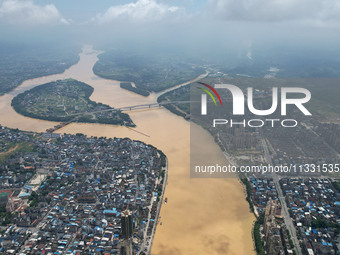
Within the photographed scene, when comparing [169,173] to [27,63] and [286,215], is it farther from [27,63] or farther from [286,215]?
[27,63]

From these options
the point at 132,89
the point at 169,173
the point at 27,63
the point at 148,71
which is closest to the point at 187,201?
the point at 169,173

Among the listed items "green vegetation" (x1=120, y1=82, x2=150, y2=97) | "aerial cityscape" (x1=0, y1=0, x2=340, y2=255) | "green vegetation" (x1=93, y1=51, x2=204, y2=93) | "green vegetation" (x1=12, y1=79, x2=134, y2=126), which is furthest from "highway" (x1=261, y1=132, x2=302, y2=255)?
"green vegetation" (x1=93, y1=51, x2=204, y2=93)

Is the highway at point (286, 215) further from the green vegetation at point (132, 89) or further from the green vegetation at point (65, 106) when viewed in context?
the green vegetation at point (132, 89)

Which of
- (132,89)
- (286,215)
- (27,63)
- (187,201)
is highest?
(27,63)

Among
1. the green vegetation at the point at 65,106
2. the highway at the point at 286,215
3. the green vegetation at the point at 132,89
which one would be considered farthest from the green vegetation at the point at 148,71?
the highway at the point at 286,215

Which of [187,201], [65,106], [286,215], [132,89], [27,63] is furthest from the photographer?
[27,63]

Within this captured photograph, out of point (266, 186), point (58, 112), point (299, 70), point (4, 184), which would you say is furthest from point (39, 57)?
point (266, 186)
